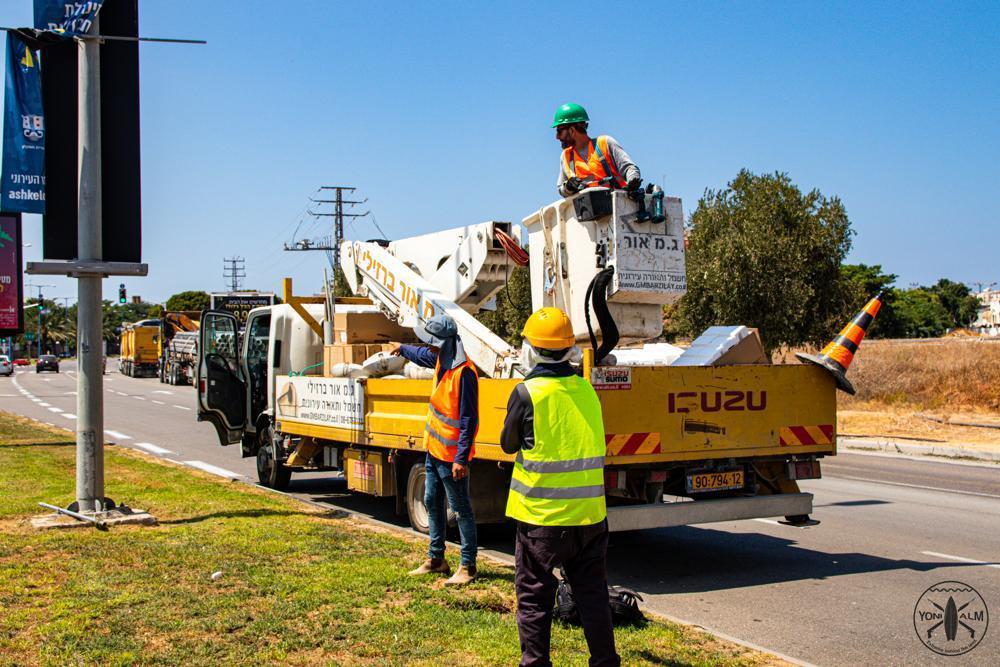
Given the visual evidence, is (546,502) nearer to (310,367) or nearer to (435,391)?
(435,391)

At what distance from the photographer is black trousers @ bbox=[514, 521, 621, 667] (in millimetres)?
4484

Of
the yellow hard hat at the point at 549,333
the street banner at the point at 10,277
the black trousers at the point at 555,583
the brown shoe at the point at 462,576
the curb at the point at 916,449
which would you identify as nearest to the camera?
the black trousers at the point at 555,583

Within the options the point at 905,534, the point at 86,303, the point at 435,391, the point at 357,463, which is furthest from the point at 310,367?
the point at 905,534

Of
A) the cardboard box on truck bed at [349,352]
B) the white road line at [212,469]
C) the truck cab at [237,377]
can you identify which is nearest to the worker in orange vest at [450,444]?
the cardboard box on truck bed at [349,352]

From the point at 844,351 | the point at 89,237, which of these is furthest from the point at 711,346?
the point at 89,237

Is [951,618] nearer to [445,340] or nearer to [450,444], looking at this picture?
[450,444]

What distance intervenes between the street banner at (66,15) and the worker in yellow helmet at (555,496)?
638 centimetres

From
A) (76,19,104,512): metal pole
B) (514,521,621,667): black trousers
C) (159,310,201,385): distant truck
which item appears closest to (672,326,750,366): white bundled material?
(514,521,621,667): black trousers

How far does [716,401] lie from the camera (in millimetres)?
7629

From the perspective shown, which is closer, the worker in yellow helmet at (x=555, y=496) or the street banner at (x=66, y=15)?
the worker in yellow helmet at (x=555, y=496)

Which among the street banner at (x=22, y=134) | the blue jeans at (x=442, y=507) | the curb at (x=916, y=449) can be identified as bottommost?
the curb at (x=916, y=449)

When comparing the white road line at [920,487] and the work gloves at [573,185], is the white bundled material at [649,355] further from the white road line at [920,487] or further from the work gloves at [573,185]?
the white road line at [920,487]

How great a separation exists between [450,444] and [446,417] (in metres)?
0.19

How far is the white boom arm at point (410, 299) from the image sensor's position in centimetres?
821
